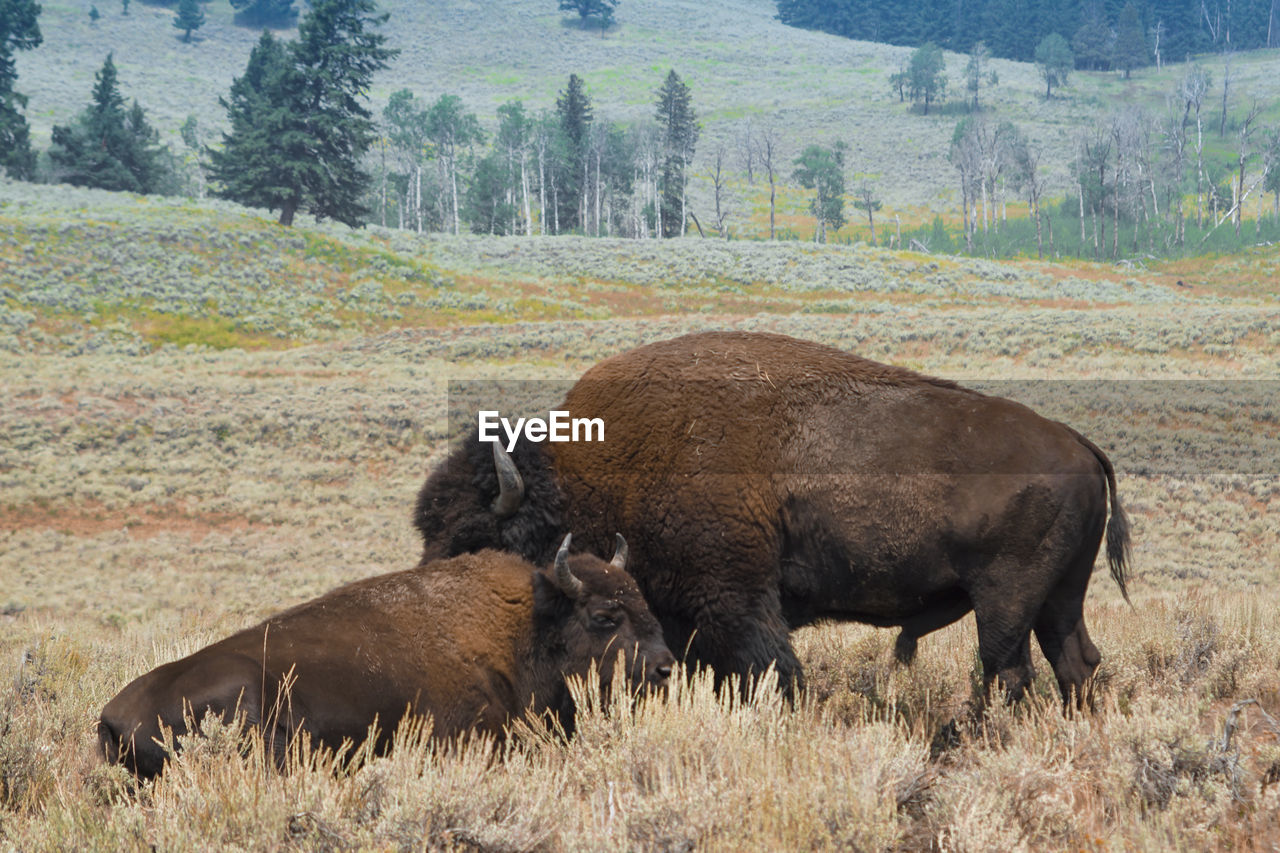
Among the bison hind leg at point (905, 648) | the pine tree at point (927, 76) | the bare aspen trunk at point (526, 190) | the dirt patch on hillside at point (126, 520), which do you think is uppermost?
the pine tree at point (927, 76)

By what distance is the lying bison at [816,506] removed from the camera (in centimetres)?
491

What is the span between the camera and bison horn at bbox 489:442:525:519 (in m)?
5.35

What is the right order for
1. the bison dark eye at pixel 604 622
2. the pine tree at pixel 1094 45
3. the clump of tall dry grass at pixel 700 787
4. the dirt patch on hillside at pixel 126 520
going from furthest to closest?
the pine tree at pixel 1094 45 < the dirt patch on hillside at pixel 126 520 < the bison dark eye at pixel 604 622 < the clump of tall dry grass at pixel 700 787

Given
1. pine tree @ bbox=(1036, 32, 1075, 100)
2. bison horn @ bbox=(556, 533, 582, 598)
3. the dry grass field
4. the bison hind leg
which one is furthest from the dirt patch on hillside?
pine tree @ bbox=(1036, 32, 1075, 100)

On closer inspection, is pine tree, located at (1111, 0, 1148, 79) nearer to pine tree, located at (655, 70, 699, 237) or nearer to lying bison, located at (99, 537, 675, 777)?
pine tree, located at (655, 70, 699, 237)

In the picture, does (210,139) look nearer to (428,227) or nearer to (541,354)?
(428,227)

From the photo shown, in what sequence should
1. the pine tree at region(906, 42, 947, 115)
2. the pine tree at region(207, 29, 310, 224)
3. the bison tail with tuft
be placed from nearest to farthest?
the bison tail with tuft, the pine tree at region(207, 29, 310, 224), the pine tree at region(906, 42, 947, 115)

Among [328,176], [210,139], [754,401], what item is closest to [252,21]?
[210,139]

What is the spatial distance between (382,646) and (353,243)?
173ft

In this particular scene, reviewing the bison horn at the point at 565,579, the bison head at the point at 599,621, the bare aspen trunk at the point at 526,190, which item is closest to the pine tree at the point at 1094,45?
the bare aspen trunk at the point at 526,190

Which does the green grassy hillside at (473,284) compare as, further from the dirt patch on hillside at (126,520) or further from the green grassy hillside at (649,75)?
the green grassy hillside at (649,75)

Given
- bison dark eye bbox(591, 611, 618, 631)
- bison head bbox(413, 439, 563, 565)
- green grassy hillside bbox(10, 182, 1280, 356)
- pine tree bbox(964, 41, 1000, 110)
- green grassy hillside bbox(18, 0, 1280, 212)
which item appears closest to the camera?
bison dark eye bbox(591, 611, 618, 631)

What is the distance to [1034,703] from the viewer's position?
4859mm

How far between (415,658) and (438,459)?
60.3 ft
